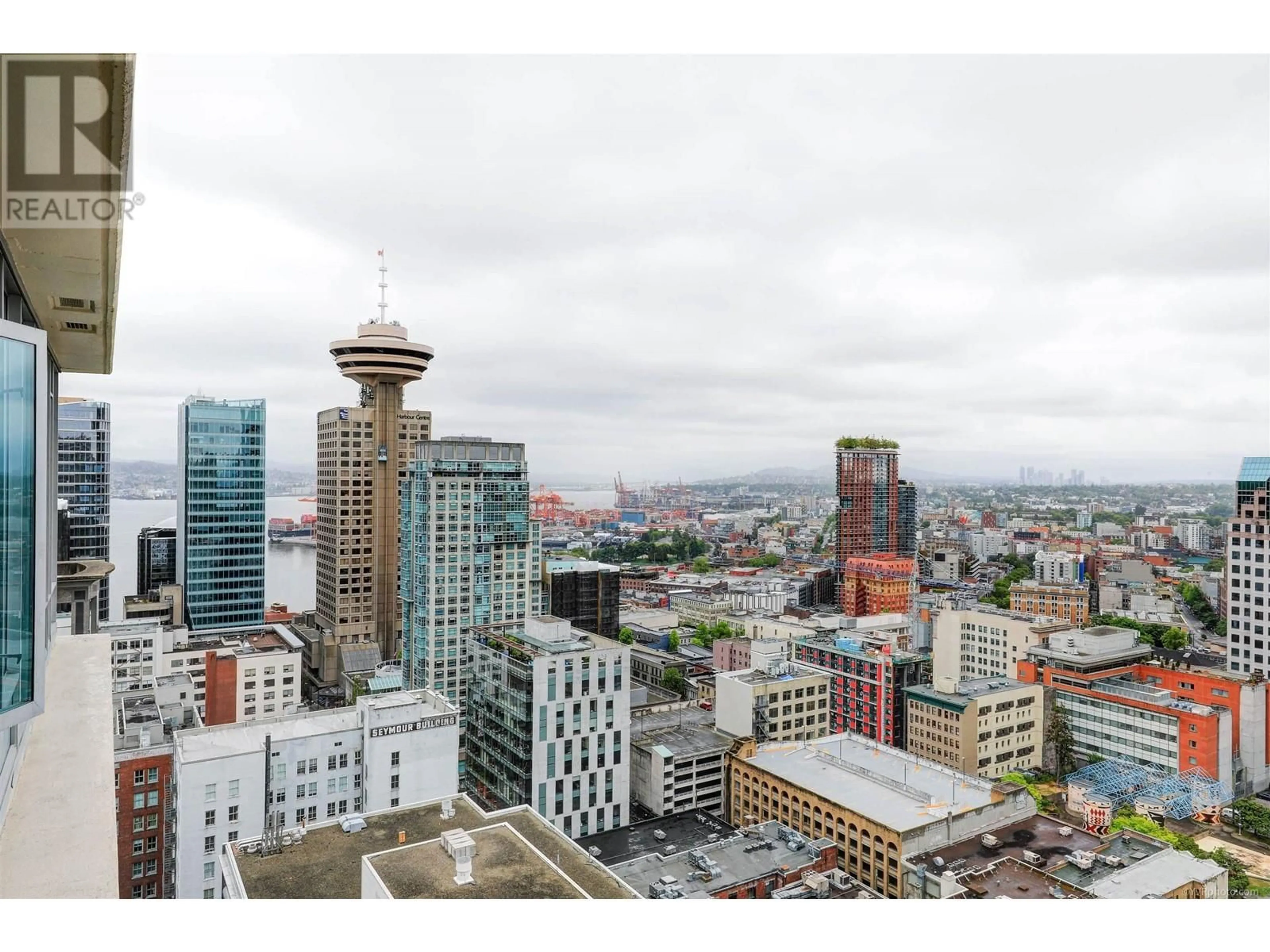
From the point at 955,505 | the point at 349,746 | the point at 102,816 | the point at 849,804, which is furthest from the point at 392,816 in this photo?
the point at 955,505

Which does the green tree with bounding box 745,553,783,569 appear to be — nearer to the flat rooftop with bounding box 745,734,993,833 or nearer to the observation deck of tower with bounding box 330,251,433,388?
the observation deck of tower with bounding box 330,251,433,388

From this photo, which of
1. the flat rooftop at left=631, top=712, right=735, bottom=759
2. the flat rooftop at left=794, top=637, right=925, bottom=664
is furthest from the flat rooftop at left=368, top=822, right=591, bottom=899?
the flat rooftop at left=794, top=637, right=925, bottom=664

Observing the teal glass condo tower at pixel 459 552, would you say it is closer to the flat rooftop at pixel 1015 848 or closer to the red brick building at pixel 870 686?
the red brick building at pixel 870 686

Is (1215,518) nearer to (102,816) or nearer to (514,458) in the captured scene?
(514,458)

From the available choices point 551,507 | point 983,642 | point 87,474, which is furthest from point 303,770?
point 551,507

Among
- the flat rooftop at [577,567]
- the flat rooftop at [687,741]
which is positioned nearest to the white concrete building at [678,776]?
the flat rooftop at [687,741]

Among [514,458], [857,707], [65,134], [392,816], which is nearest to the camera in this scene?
[65,134]
